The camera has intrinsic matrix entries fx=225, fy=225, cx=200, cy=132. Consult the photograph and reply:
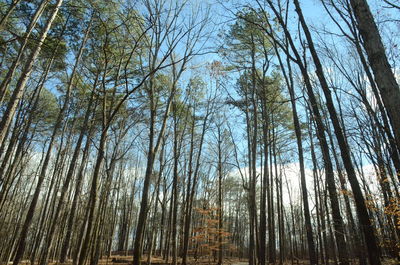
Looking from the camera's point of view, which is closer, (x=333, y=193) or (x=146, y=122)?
(x=333, y=193)

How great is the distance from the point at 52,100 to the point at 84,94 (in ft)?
8.86

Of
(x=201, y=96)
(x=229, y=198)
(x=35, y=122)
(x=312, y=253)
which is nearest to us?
(x=312, y=253)

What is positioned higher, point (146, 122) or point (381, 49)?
point (146, 122)

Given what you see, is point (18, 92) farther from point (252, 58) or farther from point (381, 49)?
point (252, 58)

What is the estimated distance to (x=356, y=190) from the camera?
4309 millimetres

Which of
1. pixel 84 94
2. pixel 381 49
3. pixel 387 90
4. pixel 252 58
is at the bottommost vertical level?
pixel 387 90

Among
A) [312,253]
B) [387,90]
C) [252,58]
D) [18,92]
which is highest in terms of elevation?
[252,58]

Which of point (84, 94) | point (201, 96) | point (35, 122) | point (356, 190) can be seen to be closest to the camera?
point (356, 190)

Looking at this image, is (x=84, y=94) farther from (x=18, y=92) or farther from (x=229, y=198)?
(x=229, y=198)

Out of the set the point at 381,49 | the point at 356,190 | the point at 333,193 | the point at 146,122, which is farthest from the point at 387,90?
the point at 146,122

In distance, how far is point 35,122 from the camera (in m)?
12.4

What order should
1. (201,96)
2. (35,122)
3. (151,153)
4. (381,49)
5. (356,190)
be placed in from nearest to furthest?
1. (381,49)
2. (356,190)
3. (151,153)
4. (35,122)
5. (201,96)

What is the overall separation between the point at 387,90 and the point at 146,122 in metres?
10.5

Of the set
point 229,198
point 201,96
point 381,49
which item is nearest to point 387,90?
point 381,49
